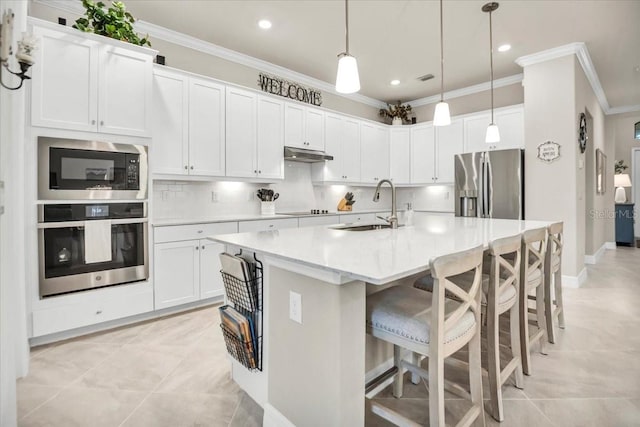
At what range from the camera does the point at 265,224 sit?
3.85m

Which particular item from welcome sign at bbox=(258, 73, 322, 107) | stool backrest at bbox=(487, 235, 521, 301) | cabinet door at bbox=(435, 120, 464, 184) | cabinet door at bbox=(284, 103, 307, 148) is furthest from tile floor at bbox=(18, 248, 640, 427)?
welcome sign at bbox=(258, 73, 322, 107)

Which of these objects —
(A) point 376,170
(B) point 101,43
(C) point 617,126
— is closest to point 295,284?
(B) point 101,43

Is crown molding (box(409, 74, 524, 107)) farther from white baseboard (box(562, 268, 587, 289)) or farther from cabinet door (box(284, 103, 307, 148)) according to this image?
white baseboard (box(562, 268, 587, 289))

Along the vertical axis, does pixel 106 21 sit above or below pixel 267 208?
above

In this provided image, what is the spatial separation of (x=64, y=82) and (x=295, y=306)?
2671mm

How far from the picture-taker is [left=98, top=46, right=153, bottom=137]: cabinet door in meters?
2.74

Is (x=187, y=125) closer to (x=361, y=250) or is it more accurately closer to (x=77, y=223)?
(x=77, y=223)

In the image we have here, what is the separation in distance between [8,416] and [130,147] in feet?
6.86

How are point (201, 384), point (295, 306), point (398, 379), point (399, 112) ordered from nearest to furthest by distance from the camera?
point (295, 306) → point (398, 379) → point (201, 384) → point (399, 112)

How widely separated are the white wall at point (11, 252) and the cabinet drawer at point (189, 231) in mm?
996

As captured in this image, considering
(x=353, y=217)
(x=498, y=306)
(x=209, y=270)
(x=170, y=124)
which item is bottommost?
(x=209, y=270)

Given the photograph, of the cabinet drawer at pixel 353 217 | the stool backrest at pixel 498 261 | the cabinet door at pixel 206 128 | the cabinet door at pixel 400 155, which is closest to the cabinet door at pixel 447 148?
the cabinet door at pixel 400 155

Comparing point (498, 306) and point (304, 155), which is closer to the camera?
point (498, 306)

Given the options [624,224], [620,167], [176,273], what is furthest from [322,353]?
[620,167]
